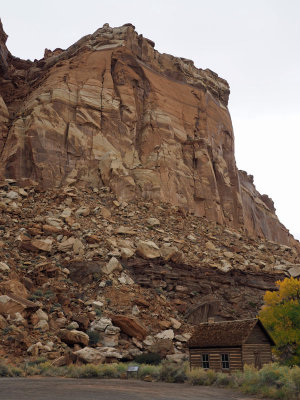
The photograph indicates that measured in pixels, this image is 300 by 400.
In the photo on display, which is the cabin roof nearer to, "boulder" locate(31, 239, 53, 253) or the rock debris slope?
the rock debris slope

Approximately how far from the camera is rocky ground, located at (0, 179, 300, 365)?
2683cm

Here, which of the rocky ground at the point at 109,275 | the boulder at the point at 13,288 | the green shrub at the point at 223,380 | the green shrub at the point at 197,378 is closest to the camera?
the green shrub at the point at 223,380

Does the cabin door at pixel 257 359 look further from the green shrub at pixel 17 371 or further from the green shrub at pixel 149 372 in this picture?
the green shrub at pixel 17 371

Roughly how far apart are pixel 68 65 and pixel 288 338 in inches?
1465

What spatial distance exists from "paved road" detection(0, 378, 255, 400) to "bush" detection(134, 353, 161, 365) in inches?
220

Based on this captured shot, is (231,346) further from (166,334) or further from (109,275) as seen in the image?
(109,275)

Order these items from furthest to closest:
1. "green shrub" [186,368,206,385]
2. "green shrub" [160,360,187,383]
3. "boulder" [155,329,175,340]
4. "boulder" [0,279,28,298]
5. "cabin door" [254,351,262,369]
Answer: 1. "boulder" [155,329,175,340]
2. "boulder" [0,279,28,298]
3. "cabin door" [254,351,262,369]
4. "green shrub" [160,360,187,383]
5. "green shrub" [186,368,206,385]

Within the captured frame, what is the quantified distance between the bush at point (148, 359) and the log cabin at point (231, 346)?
8.77 feet

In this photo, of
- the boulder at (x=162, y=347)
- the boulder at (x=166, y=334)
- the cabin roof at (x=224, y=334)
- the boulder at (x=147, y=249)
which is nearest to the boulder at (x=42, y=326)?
the boulder at (x=162, y=347)

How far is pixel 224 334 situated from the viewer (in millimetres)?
24016

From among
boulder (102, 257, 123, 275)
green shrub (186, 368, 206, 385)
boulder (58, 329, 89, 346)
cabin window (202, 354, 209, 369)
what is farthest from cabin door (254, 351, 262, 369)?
boulder (102, 257, 123, 275)

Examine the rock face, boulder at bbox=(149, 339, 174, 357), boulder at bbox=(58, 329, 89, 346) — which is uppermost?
the rock face

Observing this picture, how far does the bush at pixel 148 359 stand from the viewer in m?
26.1

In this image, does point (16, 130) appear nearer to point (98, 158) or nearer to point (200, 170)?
point (98, 158)
